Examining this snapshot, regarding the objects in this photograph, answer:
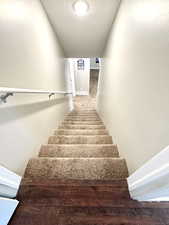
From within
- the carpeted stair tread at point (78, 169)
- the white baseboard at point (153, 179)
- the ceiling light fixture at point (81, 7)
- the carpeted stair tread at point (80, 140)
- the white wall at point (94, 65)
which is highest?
the ceiling light fixture at point (81, 7)

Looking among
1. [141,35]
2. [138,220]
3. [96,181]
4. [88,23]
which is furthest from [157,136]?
[88,23]

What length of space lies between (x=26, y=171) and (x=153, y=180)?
1167 millimetres

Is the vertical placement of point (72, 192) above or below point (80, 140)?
above

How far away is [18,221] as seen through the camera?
0.80 metres

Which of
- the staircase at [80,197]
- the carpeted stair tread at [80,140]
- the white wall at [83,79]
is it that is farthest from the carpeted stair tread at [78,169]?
the white wall at [83,79]

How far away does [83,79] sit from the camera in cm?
748

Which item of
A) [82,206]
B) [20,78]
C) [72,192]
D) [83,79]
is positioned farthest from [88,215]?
[83,79]

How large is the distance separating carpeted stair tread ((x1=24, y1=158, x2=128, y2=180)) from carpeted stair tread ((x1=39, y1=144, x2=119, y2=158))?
27 centimetres

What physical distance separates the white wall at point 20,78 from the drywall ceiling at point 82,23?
42 centimetres

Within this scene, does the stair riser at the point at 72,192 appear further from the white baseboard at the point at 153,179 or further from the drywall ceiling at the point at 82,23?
the drywall ceiling at the point at 82,23

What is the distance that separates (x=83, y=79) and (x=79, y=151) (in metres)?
6.22

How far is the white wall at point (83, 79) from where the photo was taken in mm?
7184

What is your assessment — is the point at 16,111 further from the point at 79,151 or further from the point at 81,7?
the point at 81,7

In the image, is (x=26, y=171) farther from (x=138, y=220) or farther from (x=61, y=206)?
(x=138, y=220)
